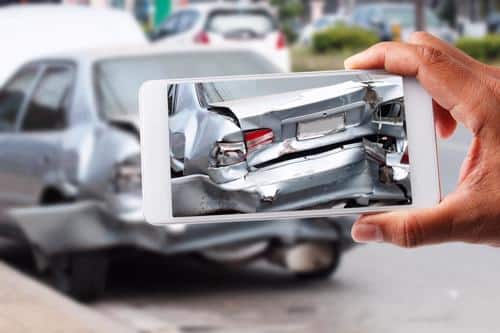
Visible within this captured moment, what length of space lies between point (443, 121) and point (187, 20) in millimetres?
17604

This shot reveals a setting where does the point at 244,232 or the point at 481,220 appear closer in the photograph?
the point at 481,220

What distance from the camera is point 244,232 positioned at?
800 cm

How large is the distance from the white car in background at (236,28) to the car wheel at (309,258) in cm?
854

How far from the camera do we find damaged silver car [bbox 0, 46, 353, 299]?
8031mm

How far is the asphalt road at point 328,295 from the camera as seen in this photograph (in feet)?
24.7

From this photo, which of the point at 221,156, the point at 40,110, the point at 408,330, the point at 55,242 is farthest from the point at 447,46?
the point at 40,110

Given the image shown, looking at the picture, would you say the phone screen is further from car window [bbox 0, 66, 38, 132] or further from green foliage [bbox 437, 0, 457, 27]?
green foliage [bbox 437, 0, 457, 27]

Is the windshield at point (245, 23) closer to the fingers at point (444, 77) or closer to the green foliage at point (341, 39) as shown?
the green foliage at point (341, 39)

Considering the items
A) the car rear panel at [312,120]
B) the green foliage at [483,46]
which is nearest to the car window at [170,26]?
the green foliage at [483,46]

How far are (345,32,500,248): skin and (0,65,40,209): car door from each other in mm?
6678

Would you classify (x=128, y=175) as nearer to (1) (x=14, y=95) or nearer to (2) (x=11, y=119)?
(2) (x=11, y=119)

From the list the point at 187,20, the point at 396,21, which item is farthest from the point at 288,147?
the point at 396,21

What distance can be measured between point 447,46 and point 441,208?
0.35m

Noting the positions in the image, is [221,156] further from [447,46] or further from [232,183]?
[447,46]
